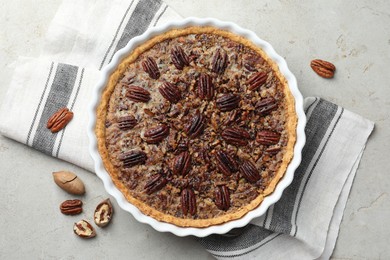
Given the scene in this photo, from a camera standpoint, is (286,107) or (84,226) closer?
(286,107)

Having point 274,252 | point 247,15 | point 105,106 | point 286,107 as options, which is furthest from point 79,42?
point 274,252

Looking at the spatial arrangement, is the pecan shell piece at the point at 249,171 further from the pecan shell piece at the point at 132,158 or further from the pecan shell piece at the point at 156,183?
the pecan shell piece at the point at 132,158

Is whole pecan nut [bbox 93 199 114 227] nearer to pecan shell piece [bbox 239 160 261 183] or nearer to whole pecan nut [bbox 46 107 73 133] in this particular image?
whole pecan nut [bbox 46 107 73 133]

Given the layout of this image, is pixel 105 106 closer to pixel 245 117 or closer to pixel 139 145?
pixel 139 145

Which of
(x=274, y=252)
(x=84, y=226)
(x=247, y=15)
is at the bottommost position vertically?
(x=84, y=226)

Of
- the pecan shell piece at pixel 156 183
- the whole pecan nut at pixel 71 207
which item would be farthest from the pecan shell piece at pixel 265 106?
the whole pecan nut at pixel 71 207

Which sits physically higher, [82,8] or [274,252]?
[82,8]

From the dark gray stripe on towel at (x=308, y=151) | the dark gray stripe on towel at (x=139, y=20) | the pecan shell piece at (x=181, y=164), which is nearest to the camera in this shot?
the pecan shell piece at (x=181, y=164)
